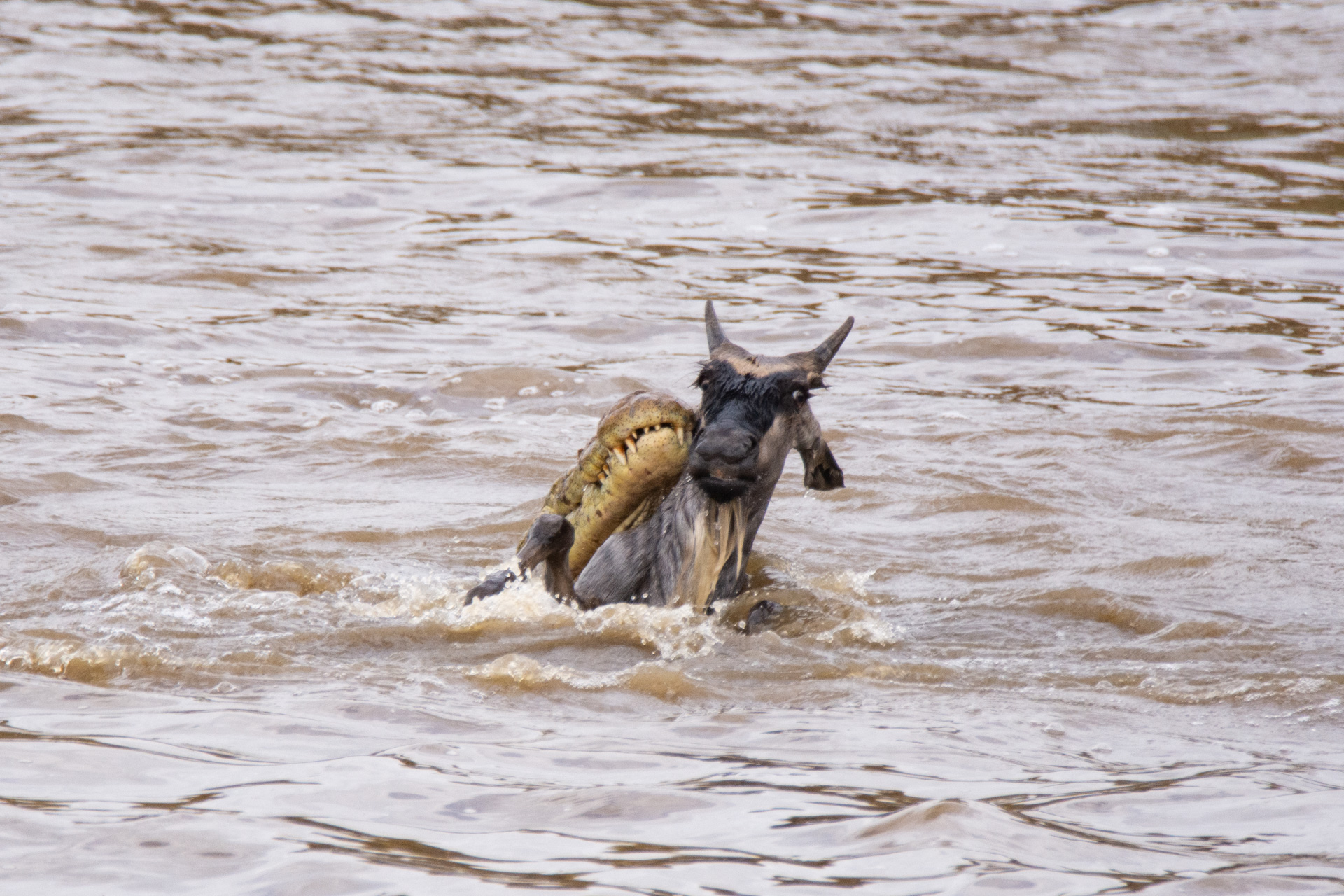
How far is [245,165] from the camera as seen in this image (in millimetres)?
16781

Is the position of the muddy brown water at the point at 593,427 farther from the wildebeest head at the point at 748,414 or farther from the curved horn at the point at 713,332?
the curved horn at the point at 713,332

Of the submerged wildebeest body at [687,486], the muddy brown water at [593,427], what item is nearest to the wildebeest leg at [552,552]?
the submerged wildebeest body at [687,486]

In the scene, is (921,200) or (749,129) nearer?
(921,200)

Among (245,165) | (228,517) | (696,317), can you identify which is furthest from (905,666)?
(245,165)

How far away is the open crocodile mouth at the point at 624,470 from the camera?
620cm

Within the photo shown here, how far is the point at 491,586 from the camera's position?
6.69 metres

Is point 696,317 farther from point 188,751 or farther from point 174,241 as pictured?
point 188,751

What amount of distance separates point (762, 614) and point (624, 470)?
0.83 m

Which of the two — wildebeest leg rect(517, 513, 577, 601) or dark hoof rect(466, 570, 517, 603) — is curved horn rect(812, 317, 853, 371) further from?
dark hoof rect(466, 570, 517, 603)

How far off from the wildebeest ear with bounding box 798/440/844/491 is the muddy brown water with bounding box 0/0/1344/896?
19.3 inches

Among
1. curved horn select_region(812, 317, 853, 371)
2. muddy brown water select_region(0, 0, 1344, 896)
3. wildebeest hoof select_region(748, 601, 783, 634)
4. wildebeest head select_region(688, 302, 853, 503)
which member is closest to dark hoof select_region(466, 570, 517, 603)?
muddy brown water select_region(0, 0, 1344, 896)

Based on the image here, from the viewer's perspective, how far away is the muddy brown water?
4445 mm

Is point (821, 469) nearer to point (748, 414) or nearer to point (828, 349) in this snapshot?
point (828, 349)

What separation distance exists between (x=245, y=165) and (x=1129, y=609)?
11936 millimetres
